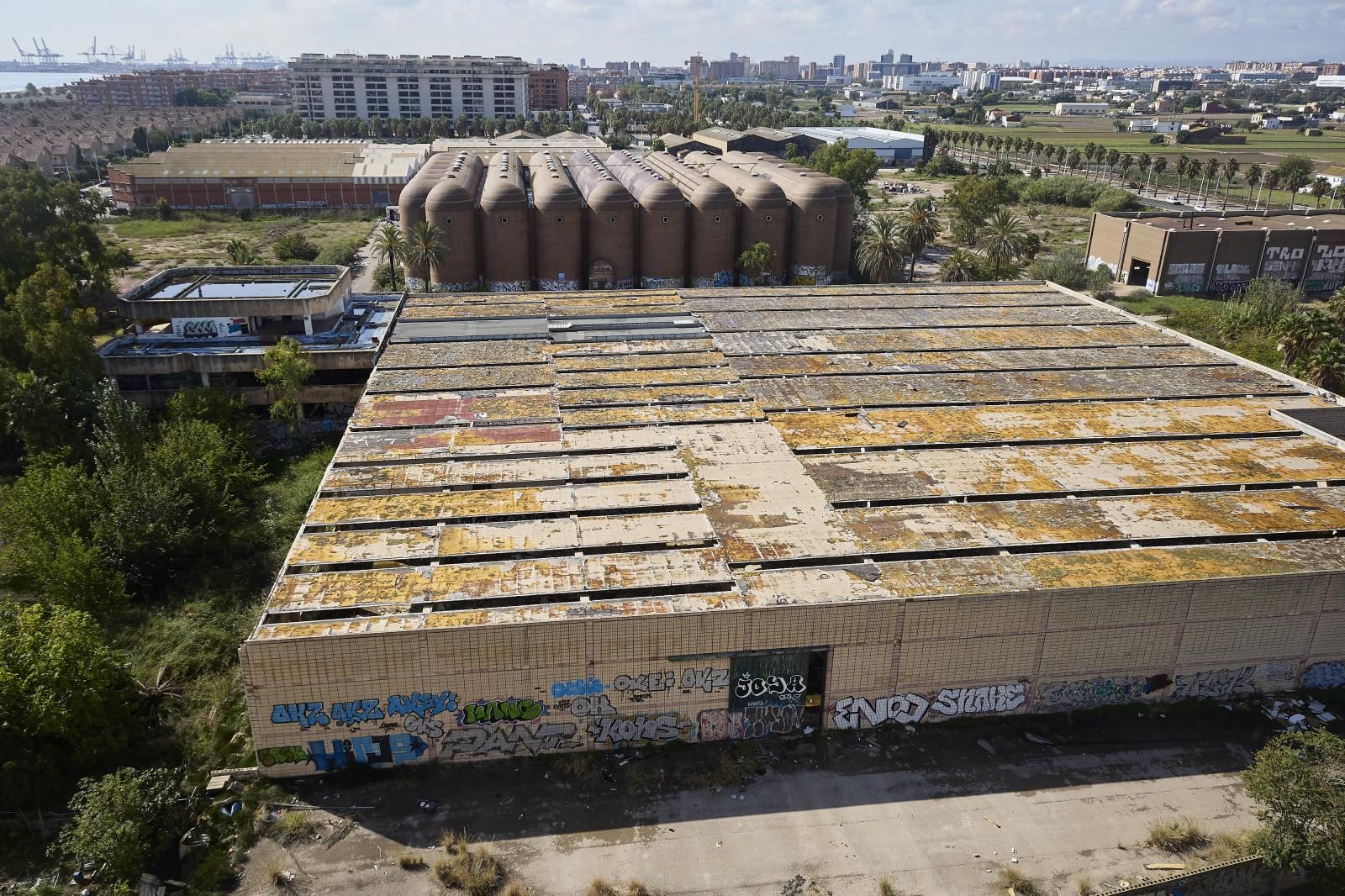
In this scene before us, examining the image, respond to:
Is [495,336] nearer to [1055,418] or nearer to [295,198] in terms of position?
[1055,418]

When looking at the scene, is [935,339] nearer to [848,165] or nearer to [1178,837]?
[1178,837]

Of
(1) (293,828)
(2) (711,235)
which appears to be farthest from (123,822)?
(2) (711,235)

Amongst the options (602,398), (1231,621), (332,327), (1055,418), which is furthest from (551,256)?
(1231,621)

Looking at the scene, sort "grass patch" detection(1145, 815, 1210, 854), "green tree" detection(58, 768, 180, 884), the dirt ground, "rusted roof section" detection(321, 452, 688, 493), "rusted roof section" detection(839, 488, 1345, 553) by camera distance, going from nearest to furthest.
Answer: "green tree" detection(58, 768, 180, 884) → the dirt ground → "grass patch" detection(1145, 815, 1210, 854) → "rusted roof section" detection(839, 488, 1345, 553) → "rusted roof section" detection(321, 452, 688, 493)

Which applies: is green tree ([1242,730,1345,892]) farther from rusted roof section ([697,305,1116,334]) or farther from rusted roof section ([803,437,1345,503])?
rusted roof section ([697,305,1116,334])

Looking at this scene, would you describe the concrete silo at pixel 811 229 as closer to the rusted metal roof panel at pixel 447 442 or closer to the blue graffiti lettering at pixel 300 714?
the rusted metal roof panel at pixel 447 442

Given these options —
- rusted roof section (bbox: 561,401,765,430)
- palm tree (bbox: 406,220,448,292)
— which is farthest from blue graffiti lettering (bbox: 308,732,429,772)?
palm tree (bbox: 406,220,448,292)
